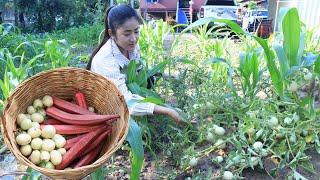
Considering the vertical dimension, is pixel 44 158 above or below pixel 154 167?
above

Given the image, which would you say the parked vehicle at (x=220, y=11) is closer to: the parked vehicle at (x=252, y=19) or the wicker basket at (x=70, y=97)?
the parked vehicle at (x=252, y=19)

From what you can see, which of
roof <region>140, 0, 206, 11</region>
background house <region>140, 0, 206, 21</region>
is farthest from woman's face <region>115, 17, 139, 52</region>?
roof <region>140, 0, 206, 11</region>

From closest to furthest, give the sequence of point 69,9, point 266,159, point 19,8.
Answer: point 266,159 < point 19,8 < point 69,9

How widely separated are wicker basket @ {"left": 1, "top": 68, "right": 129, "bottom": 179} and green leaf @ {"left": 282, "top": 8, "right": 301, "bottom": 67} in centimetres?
107

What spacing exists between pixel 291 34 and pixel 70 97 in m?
1.21

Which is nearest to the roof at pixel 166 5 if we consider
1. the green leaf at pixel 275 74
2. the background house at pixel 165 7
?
the background house at pixel 165 7

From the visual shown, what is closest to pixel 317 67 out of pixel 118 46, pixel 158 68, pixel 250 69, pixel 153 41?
pixel 250 69

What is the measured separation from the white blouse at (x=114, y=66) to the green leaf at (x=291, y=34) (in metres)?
0.82

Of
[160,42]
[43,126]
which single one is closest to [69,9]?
[160,42]

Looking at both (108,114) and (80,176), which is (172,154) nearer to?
(108,114)

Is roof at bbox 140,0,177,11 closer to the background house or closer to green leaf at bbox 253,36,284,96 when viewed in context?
the background house

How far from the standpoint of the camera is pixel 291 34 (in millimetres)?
1977

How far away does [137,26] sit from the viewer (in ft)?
6.70

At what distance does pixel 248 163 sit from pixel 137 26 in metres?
0.94
